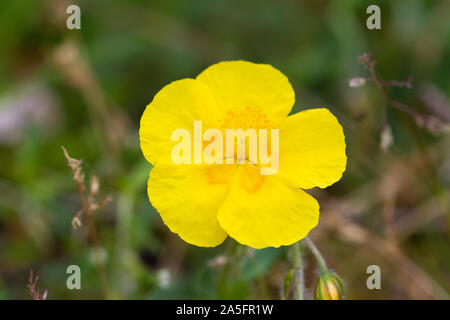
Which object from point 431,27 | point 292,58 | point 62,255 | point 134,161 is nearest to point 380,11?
point 431,27

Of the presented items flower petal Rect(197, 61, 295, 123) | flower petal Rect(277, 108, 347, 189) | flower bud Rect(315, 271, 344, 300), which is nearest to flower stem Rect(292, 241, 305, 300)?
flower bud Rect(315, 271, 344, 300)

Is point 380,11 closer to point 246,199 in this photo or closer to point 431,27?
point 431,27

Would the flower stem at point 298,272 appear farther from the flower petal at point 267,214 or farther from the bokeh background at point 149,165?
the bokeh background at point 149,165

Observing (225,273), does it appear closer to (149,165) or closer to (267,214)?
(267,214)

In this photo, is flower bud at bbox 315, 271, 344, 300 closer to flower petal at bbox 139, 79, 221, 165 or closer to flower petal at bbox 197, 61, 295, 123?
flower petal at bbox 197, 61, 295, 123

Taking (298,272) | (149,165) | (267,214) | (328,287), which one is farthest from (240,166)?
(149,165)
